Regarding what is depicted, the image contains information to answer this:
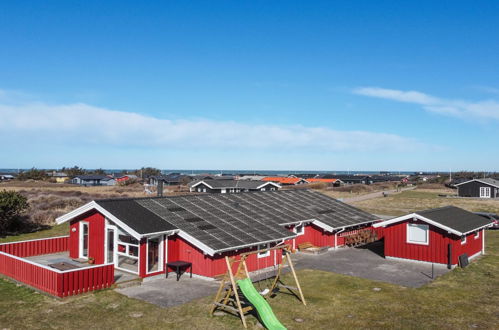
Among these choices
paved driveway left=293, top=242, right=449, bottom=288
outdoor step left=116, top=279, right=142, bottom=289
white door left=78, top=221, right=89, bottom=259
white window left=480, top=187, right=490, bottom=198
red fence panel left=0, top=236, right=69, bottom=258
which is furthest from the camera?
white window left=480, top=187, right=490, bottom=198

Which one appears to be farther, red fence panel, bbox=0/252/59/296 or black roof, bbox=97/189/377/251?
black roof, bbox=97/189/377/251

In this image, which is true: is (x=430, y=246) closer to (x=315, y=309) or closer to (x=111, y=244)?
(x=315, y=309)

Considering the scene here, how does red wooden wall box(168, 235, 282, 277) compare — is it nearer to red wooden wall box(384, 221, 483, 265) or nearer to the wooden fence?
the wooden fence

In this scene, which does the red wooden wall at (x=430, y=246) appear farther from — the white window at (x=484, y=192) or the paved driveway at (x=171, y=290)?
the white window at (x=484, y=192)

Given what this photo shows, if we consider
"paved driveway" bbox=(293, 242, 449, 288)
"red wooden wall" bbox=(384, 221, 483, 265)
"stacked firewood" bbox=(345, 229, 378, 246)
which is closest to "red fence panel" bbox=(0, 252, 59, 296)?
"paved driveway" bbox=(293, 242, 449, 288)

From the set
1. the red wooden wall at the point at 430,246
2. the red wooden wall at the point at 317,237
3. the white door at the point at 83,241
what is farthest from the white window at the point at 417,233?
the white door at the point at 83,241

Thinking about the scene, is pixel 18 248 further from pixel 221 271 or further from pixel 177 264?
pixel 221 271

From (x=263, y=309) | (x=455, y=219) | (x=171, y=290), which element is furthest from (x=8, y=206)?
(x=455, y=219)
